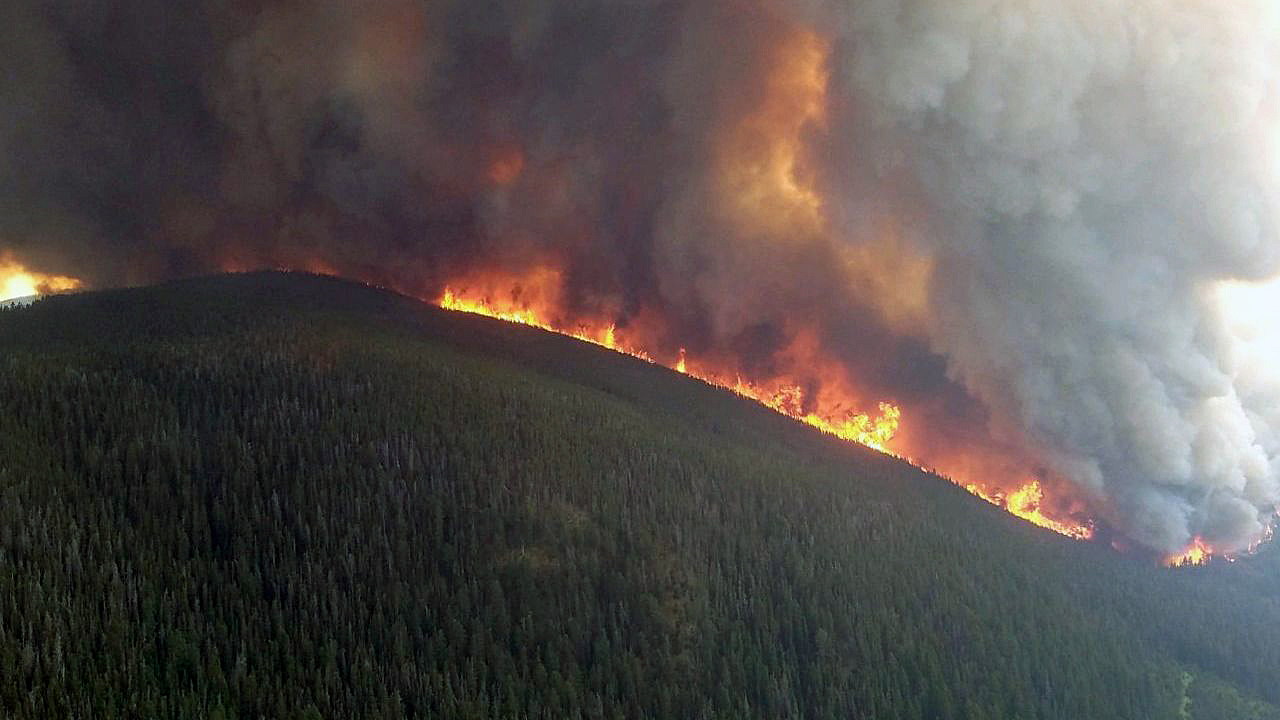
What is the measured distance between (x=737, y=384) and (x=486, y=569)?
40.3 meters

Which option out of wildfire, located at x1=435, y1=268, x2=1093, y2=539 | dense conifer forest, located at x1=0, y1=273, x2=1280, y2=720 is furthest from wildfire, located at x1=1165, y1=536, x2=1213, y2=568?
wildfire, located at x1=435, y1=268, x2=1093, y2=539

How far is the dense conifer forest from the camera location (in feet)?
41.7

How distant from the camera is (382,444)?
21953 millimetres

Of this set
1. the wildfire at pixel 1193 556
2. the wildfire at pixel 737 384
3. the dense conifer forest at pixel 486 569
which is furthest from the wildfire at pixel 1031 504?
the wildfire at pixel 1193 556

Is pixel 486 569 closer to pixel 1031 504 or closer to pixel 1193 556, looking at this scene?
pixel 1031 504

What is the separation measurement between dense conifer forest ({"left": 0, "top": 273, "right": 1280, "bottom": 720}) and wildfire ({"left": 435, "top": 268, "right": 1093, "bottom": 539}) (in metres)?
5.67

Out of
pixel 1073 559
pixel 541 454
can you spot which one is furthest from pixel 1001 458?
pixel 541 454

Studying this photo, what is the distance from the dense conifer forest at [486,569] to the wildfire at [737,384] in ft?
18.6

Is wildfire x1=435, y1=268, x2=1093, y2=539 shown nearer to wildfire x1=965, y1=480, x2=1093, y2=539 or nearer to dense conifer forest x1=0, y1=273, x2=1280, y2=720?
wildfire x1=965, y1=480, x2=1093, y2=539

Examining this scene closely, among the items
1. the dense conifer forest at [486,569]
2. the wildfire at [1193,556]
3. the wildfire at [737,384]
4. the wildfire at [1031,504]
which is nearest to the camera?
the dense conifer forest at [486,569]

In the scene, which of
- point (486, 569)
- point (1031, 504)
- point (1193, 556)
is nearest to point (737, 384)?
point (1031, 504)

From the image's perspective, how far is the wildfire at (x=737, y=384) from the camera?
4241 centimetres

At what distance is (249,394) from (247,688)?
557 inches

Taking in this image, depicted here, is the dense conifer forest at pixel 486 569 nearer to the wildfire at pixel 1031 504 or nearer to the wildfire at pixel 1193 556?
the wildfire at pixel 1193 556
